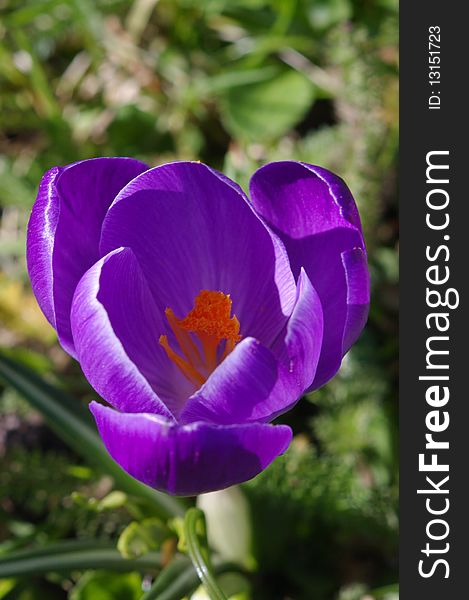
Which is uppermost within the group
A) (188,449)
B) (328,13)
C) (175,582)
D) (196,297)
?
(328,13)

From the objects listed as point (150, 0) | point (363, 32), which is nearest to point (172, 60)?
point (150, 0)

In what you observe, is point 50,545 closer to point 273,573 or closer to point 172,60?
point 273,573

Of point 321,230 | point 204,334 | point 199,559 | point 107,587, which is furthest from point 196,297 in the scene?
point 107,587

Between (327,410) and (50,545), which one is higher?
(327,410)

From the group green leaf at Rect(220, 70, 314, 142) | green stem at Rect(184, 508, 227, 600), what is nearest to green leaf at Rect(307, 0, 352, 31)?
green leaf at Rect(220, 70, 314, 142)

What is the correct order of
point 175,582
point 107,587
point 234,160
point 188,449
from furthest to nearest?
point 234,160, point 107,587, point 175,582, point 188,449

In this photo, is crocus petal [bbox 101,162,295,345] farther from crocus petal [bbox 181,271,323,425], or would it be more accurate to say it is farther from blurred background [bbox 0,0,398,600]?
blurred background [bbox 0,0,398,600]

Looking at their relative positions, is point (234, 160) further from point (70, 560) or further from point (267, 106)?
point (70, 560)
